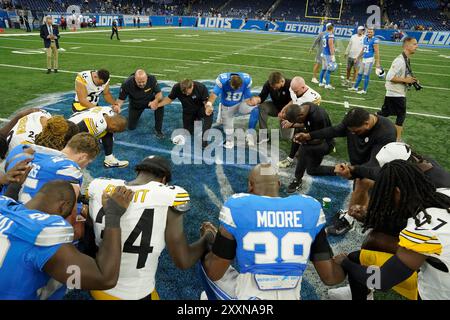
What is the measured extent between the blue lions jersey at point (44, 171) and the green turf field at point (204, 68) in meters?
4.87

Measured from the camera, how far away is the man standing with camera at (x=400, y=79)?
20.4 feet

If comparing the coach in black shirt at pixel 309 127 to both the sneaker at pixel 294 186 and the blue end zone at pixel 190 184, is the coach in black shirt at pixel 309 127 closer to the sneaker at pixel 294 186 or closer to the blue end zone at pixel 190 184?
the sneaker at pixel 294 186

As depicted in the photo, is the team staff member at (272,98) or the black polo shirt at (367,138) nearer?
the black polo shirt at (367,138)

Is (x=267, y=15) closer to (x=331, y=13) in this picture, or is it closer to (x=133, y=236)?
(x=331, y=13)

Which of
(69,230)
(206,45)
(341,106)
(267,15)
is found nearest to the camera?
(69,230)

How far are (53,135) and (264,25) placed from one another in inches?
1424

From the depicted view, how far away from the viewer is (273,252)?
2.26 m

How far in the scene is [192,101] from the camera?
6.73 metres

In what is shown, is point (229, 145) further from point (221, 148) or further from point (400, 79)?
point (400, 79)

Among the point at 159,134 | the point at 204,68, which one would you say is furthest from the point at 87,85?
the point at 204,68

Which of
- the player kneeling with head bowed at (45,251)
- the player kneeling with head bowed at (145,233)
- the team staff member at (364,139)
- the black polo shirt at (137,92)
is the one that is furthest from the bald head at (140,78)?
the player kneeling with head bowed at (45,251)

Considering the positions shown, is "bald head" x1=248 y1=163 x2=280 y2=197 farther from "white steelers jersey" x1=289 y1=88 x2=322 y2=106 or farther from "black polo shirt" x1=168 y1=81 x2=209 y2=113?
"black polo shirt" x1=168 y1=81 x2=209 y2=113
